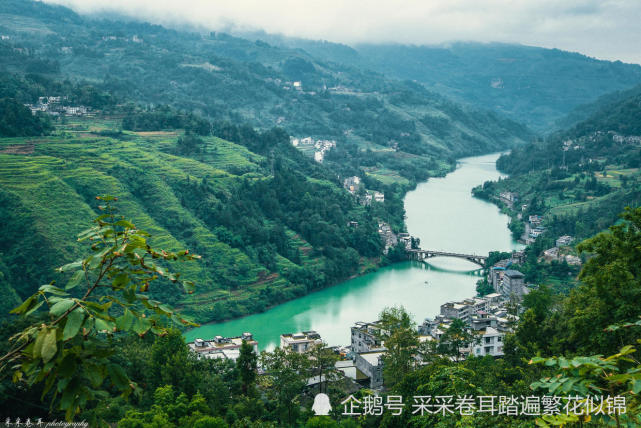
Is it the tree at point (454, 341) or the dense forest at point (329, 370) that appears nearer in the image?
the dense forest at point (329, 370)

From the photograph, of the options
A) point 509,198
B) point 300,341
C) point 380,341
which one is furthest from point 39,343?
point 509,198

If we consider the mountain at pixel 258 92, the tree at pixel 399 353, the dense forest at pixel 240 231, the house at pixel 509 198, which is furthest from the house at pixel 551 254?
the mountain at pixel 258 92

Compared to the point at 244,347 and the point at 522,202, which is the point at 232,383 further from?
the point at 522,202

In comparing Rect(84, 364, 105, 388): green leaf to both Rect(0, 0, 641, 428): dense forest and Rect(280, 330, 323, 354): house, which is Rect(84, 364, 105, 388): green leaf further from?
Rect(280, 330, 323, 354): house

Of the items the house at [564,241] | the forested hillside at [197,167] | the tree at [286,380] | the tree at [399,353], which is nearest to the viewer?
the tree at [286,380]

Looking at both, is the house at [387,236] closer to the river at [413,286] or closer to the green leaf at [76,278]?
the river at [413,286]

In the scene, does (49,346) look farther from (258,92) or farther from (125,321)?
(258,92)

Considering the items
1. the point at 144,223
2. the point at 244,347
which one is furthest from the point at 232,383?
the point at 144,223
